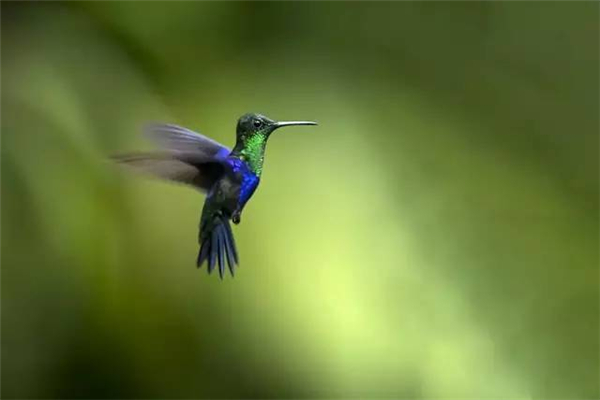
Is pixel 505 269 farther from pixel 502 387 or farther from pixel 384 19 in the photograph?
pixel 384 19

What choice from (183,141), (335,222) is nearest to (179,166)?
(183,141)

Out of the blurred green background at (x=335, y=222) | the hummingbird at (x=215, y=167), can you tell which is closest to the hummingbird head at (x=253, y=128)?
the hummingbird at (x=215, y=167)

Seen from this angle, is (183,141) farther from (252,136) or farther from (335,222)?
(335,222)

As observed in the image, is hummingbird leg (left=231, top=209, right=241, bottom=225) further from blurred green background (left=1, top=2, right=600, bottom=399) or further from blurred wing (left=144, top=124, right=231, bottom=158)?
blurred green background (left=1, top=2, right=600, bottom=399)

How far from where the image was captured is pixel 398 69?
77cm

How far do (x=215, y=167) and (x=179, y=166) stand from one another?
0.04ft

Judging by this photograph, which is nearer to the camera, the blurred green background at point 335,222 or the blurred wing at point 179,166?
the blurred wing at point 179,166

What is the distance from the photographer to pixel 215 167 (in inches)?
8.0

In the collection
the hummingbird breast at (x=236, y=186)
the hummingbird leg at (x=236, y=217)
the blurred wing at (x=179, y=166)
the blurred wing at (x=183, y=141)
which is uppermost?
the blurred wing at (x=183, y=141)

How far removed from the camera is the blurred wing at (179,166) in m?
0.20

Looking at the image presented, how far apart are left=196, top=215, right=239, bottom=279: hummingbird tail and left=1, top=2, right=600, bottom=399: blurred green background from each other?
0.47 m

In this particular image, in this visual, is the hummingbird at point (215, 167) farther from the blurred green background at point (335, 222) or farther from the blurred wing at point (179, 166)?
the blurred green background at point (335, 222)

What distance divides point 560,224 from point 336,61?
29 cm

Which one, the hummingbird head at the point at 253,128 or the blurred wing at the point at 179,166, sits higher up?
the hummingbird head at the point at 253,128
